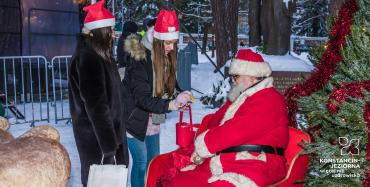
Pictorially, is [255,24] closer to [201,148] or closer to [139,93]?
[139,93]

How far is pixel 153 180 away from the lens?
13.8 feet

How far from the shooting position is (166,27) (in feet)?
15.1

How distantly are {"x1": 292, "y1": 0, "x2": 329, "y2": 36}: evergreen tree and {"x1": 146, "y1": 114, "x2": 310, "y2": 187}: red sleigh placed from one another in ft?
130

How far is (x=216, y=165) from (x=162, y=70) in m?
1.13

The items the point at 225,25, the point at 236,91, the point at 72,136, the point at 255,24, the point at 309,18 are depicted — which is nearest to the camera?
the point at 236,91

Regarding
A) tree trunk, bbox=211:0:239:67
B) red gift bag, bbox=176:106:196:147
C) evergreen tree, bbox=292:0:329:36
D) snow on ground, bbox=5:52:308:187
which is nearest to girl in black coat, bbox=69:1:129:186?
red gift bag, bbox=176:106:196:147

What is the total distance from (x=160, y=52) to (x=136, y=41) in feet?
0.74

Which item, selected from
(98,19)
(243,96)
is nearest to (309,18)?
(243,96)

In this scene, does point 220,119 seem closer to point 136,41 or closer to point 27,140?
point 136,41

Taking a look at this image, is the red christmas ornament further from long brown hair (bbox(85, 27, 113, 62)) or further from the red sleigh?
long brown hair (bbox(85, 27, 113, 62))

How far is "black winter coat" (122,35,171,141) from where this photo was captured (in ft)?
14.4

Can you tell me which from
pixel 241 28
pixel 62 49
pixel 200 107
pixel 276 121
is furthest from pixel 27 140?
pixel 241 28

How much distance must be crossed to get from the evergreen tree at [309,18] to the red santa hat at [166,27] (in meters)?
39.0

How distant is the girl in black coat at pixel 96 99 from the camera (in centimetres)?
355
